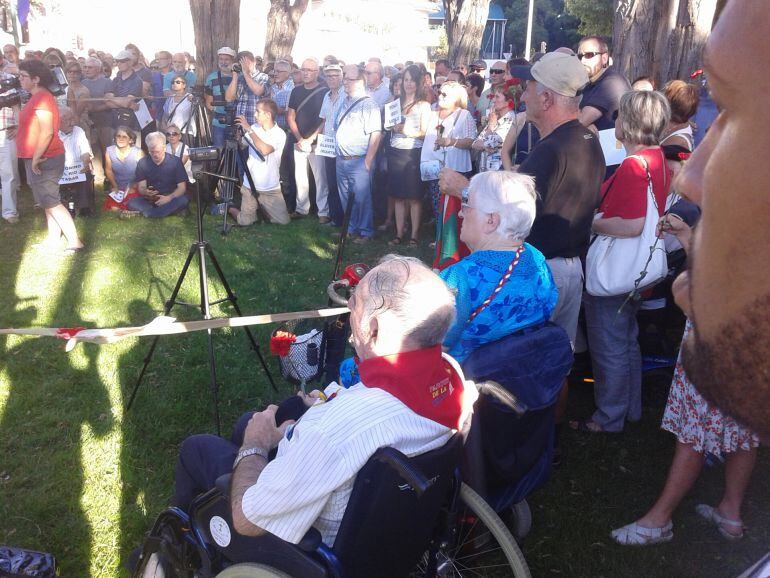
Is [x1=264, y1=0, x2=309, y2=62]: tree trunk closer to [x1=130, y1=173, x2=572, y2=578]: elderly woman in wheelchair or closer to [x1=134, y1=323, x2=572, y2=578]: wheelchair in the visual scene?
[x1=130, y1=173, x2=572, y2=578]: elderly woman in wheelchair

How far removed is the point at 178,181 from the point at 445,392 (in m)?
7.80

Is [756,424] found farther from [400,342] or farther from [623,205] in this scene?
[623,205]

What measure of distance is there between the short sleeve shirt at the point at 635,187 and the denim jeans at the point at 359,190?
4.63 m

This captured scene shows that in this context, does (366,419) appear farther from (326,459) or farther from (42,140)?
(42,140)

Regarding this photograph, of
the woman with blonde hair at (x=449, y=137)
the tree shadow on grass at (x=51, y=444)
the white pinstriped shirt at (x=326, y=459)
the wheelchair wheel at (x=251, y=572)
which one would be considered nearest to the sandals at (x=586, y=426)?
the white pinstriped shirt at (x=326, y=459)

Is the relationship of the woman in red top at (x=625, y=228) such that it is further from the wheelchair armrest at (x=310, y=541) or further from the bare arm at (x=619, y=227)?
the wheelchair armrest at (x=310, y=541)

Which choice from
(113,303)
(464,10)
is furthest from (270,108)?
(464,10)

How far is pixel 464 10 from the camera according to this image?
17781mm

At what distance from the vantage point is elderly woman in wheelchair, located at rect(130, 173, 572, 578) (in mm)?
1731

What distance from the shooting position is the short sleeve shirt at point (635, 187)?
11.0 feet

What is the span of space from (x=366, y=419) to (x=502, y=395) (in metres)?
0.65

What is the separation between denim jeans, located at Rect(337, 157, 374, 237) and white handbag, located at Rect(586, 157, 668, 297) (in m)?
4.57

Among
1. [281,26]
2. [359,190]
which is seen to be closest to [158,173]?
[359,190]

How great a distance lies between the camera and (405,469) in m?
1.63
